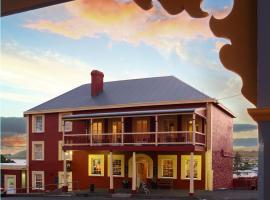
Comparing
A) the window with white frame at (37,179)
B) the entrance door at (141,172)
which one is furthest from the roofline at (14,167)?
the entrance door at (141,172)

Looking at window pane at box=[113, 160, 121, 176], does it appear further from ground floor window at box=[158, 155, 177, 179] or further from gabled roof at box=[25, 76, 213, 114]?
gabled roof at box=[25, 76, 213, 114]

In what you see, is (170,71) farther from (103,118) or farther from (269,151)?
(269,151)

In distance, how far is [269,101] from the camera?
104 cm

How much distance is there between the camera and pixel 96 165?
61.3ft

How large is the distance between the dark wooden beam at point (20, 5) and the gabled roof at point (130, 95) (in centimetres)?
1551

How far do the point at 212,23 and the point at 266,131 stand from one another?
1.05 feet

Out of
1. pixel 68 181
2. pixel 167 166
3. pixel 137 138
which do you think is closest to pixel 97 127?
pixel 137 138

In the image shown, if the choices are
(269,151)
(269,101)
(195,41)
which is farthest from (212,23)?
(195,41)

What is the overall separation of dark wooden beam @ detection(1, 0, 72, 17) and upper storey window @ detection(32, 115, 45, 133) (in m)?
19.3

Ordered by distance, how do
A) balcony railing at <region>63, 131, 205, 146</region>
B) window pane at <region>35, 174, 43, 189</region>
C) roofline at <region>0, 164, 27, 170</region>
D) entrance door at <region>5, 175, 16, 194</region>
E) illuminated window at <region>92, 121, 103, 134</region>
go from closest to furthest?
balcony railing at <region>63, 131, 205, 146</region> → illuminated window at <region>92, 121, 103, 134</region> → window pane at <region>35, 174, 43, 189</region> → roofline at <region>0, 164, 27, 170</region> → entrance door at <region>5, 175, 16, 194</region>

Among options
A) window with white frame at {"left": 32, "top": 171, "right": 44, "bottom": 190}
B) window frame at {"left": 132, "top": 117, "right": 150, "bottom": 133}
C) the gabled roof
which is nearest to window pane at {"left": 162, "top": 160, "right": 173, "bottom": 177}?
window frame at {"left": 132, "top": 117, "right": 150, "bottom": 133}

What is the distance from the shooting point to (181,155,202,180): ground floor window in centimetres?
1652

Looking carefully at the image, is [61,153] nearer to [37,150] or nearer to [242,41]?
[37,150]

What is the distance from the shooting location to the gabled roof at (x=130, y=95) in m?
17.5
